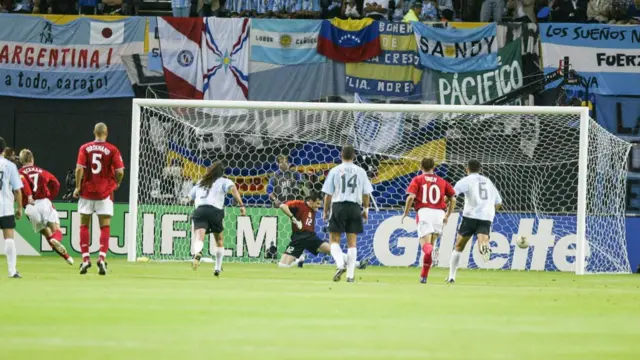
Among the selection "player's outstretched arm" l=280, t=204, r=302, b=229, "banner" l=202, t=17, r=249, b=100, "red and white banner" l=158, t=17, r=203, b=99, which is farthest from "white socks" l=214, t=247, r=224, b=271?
"red and white banner" l=158, t=17, r=203, b=99

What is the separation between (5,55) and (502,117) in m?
11.3

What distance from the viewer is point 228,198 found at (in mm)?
26172

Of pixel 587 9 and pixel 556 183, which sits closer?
pixel 556 183


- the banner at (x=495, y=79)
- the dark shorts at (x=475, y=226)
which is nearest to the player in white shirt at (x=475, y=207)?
the dark shorts at (x=475, y=226)

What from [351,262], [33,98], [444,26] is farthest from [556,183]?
[33,98]

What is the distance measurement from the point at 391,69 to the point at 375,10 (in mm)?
1645

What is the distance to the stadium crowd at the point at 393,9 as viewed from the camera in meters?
28.7

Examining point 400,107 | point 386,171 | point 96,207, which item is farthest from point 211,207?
point 386,171

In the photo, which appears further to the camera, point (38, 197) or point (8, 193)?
point (38, 197)

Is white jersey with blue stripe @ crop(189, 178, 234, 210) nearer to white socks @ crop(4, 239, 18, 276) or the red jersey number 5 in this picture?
the red jersey number 5

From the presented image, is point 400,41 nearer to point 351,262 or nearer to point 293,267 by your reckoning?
point 293,267

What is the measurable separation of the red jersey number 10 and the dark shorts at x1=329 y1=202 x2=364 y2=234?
1.22m

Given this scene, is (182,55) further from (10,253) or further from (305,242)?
(10,253)

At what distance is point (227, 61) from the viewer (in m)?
28.5
